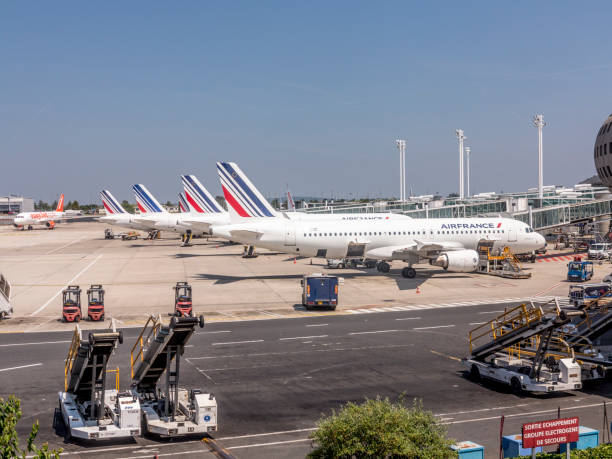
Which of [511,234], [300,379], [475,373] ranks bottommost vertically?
[300,379]

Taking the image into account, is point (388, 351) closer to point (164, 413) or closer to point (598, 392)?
point (598, 392)

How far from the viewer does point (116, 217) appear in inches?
4254

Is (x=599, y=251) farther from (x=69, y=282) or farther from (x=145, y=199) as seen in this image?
(x=145, y=199)

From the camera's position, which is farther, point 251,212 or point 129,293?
point 251,212

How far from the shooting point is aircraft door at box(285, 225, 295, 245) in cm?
5450

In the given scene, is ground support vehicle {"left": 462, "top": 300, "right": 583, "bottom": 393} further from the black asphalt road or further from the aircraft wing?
the aircraft wing

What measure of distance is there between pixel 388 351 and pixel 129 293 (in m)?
26.4

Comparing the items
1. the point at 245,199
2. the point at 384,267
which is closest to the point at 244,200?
the point at 245,199

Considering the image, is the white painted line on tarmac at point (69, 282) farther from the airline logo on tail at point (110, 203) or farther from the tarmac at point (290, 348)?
the airline logo on tail at point (110, 203)

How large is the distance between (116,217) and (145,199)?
227 inches

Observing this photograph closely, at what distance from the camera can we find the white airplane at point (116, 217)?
106 m

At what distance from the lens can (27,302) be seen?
47281 mm

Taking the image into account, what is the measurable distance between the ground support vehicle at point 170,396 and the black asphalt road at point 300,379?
0.66 m

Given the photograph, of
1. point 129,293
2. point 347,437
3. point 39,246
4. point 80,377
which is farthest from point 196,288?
point 39,246
